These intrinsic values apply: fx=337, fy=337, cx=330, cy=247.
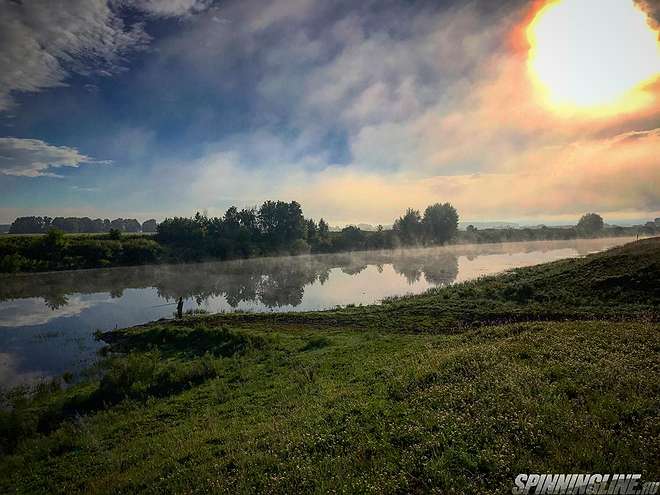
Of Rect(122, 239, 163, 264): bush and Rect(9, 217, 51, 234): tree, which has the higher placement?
Rect(9, 217, 51, 234): tree

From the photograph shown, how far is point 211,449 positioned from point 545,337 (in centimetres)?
1470

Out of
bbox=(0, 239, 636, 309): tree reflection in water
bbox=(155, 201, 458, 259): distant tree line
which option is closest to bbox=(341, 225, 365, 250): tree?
bbox=(155, 201, 458, 259): distant tree line

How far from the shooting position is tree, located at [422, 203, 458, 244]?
164500 millimetres

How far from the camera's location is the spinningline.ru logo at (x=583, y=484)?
Result: 608 centimetres

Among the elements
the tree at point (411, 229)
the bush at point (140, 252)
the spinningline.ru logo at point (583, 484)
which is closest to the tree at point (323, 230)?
the tree at point (411, 229)

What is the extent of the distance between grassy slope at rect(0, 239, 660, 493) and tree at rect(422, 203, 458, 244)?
466ft

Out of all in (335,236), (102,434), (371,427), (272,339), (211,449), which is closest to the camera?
(371,427)

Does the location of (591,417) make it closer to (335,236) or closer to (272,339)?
(272,339)

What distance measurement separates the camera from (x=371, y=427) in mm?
9898

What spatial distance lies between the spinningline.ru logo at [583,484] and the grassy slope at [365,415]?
20 centimetres

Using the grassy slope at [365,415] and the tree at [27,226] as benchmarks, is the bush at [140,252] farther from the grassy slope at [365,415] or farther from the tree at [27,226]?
the tree at [27,226]

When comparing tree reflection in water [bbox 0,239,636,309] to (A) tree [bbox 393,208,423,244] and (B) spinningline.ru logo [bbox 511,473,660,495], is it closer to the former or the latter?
(B) spinningline.ru logo [bbox 511,473,660,495]

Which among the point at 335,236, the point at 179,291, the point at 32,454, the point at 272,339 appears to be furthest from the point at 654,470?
the point at 335,236

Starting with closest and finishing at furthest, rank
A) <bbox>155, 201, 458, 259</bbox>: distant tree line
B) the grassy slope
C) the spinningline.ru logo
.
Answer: the spinningline.ru logo, the grassy slope, <bbox>155, 201, 458, 259</bbox>: distant tree line
